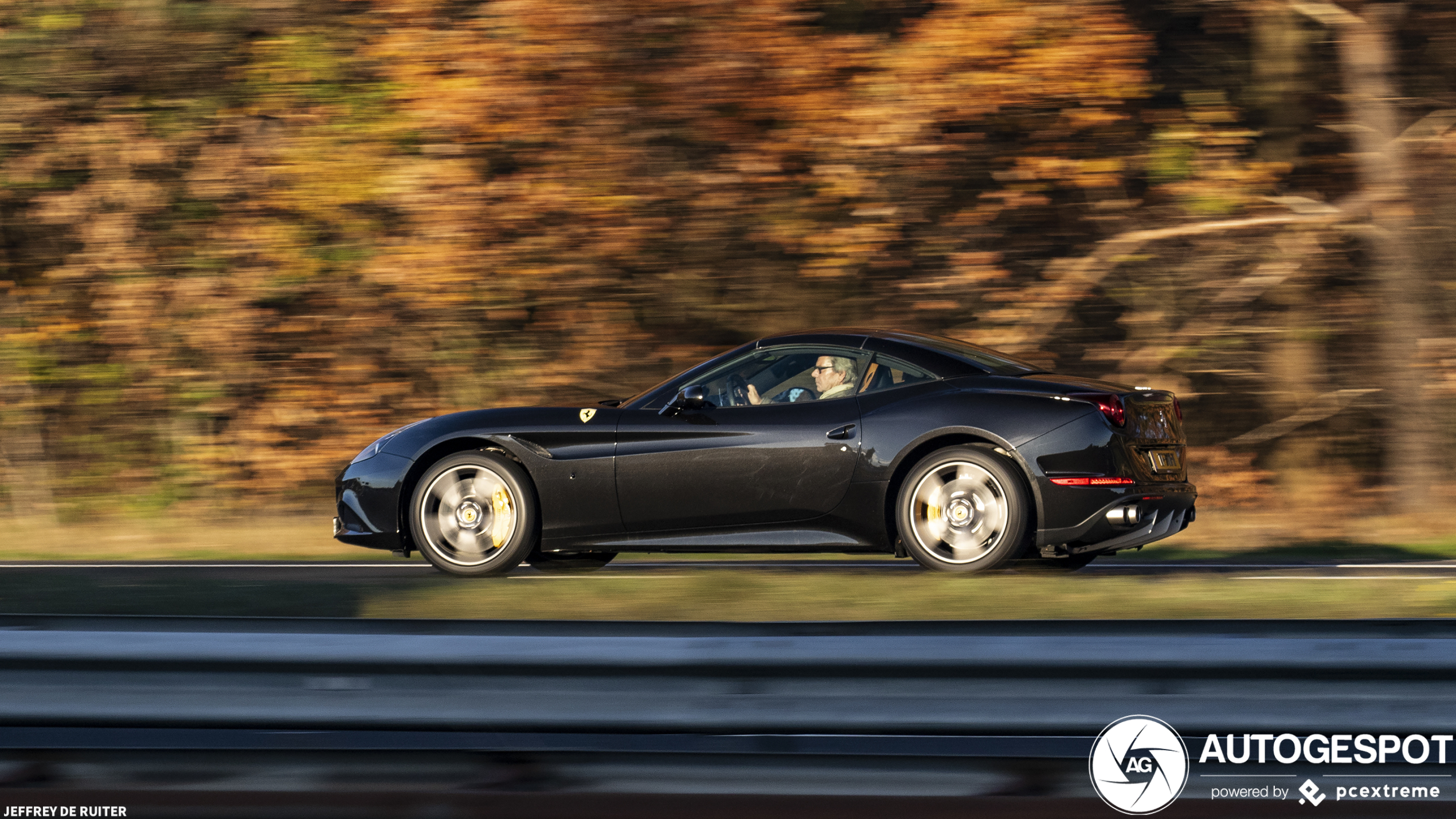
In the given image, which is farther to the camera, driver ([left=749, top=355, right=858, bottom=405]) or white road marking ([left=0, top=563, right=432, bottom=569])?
white road marking ([left=0, top=563, right=432, bottom=569])

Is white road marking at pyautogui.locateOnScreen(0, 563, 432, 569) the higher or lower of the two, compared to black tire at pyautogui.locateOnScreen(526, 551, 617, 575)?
higher

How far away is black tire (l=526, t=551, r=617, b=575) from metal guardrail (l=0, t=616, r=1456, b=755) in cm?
379

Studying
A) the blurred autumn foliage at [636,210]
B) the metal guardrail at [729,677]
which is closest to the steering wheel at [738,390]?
the metal guardrail at [729,677]

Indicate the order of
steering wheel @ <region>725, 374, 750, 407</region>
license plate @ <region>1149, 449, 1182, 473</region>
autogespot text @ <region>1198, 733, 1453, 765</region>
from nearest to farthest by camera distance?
autogespot text @ <region>1198, 733, 1453, 765</region> < license plate @ <region>1149, 449, 1182, 473</region> < steering wheel @ <region>725, 374, 750, 407</region>

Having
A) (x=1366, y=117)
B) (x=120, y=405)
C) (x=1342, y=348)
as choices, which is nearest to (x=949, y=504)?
(x=1366, y=117)

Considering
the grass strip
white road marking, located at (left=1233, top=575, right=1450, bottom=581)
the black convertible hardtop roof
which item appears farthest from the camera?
the black convertible hardtop roof

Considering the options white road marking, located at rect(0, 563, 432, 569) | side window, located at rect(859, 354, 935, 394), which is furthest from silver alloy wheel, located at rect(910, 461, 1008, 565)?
white road marking, located at rect(0, 563, 432, 569)

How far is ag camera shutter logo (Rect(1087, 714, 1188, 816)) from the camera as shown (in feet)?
13.3

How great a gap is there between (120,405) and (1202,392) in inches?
434

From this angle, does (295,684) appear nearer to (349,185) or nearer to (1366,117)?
(349,185)

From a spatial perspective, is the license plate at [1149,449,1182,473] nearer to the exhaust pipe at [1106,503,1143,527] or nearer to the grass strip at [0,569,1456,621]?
the exhaust pipe at [1106,503,1143,527]

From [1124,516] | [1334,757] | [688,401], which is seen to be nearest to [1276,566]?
[1124,516]

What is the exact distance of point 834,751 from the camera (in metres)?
4.14

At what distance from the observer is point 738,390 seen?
7.83 meters
